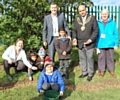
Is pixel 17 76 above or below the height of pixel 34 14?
below

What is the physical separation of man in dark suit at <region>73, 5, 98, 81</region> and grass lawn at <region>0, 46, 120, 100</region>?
388 millimetres

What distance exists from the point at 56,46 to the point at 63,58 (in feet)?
1.26

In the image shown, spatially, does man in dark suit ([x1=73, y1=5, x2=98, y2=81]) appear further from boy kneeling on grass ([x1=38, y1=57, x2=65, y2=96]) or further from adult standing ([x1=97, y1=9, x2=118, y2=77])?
boy kneeling on grass ([x1=38, y1=57, x2=65, y2=96])

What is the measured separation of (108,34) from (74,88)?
175cm

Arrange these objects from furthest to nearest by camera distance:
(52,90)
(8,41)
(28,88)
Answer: (8,41) < (28,88) < (52,90)

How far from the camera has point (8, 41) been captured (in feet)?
26.4

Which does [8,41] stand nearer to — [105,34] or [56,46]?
[56,46]

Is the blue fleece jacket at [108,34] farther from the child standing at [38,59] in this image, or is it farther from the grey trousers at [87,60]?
the child standing at [38,59]

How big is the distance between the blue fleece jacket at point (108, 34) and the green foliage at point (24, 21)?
2342 mm

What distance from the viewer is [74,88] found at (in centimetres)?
602

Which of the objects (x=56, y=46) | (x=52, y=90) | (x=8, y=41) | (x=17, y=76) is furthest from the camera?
(x=8, y=41)

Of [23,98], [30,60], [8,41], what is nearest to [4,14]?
[8,41]

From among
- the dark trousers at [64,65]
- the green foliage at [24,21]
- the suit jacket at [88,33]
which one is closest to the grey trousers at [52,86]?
the dark trousers at [64,65]

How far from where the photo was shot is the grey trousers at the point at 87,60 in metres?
6.33
